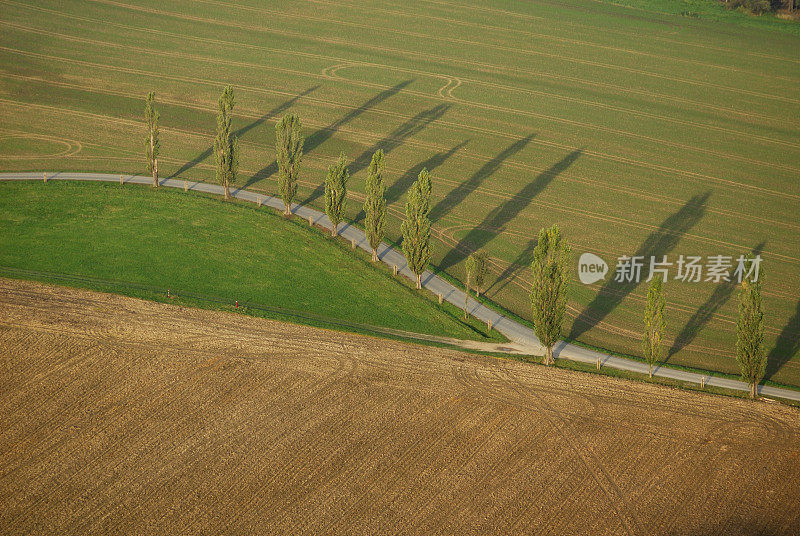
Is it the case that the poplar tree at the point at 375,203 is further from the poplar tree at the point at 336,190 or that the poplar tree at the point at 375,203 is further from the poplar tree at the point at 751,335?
the poplar tree at the point at 751,335

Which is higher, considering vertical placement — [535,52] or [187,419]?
[535,52]

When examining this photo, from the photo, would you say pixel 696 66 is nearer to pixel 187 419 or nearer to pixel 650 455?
pixel 650 455

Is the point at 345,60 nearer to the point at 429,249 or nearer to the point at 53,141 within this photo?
the point at 53,141

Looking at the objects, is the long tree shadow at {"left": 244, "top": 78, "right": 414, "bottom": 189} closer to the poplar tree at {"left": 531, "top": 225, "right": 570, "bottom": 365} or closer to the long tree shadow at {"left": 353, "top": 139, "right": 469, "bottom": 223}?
the long tree shadow at {"left": 353, "top": 139, "right": 469, "bottom": 223}

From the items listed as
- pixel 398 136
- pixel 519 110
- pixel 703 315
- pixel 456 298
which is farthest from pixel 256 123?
pixel 703 315

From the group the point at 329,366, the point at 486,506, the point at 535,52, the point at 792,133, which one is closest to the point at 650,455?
the point at 486,506

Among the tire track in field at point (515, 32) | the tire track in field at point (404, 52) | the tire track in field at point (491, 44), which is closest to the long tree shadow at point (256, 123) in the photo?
the tire track in field at point (404, 52)
